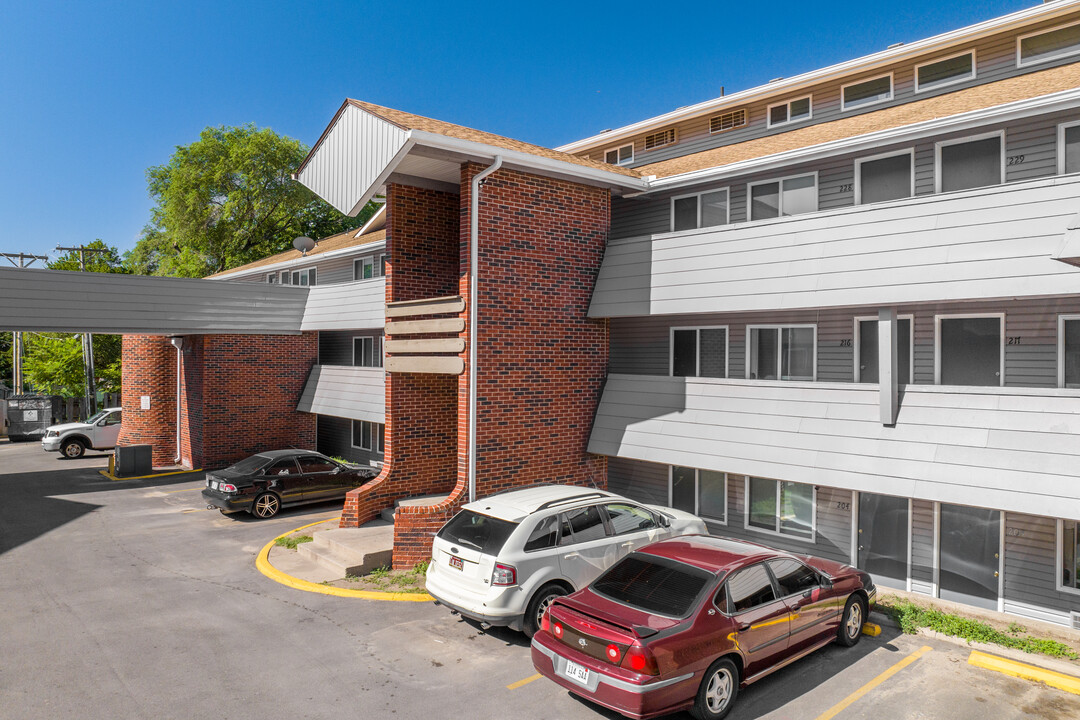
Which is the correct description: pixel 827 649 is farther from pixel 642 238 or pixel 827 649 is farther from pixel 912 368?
pixel 642 238

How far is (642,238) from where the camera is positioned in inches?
489

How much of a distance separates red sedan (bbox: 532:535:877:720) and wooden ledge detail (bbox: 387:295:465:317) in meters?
5.72

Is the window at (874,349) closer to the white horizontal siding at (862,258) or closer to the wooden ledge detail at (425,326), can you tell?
the white horizontal siding at (862,258)

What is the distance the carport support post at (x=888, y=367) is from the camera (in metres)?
9.41

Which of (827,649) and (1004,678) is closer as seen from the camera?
(1004,678)

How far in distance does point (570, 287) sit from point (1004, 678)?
8.75 metres

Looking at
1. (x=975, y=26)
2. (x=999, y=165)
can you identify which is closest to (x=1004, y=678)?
(x=999, y=165)

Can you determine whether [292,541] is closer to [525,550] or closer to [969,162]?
[525,550]

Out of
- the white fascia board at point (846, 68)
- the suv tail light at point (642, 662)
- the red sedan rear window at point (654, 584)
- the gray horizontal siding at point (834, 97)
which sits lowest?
the suv tail light at point (642, 662)

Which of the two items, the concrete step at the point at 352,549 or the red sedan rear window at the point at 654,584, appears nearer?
the red sedan rear window at the point at 654,584

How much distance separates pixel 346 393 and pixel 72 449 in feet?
42.4

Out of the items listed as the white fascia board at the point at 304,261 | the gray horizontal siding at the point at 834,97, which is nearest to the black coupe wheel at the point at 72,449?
the white fascia board at the point at 304,261

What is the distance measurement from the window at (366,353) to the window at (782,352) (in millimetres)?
12087

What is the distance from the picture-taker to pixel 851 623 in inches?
320
